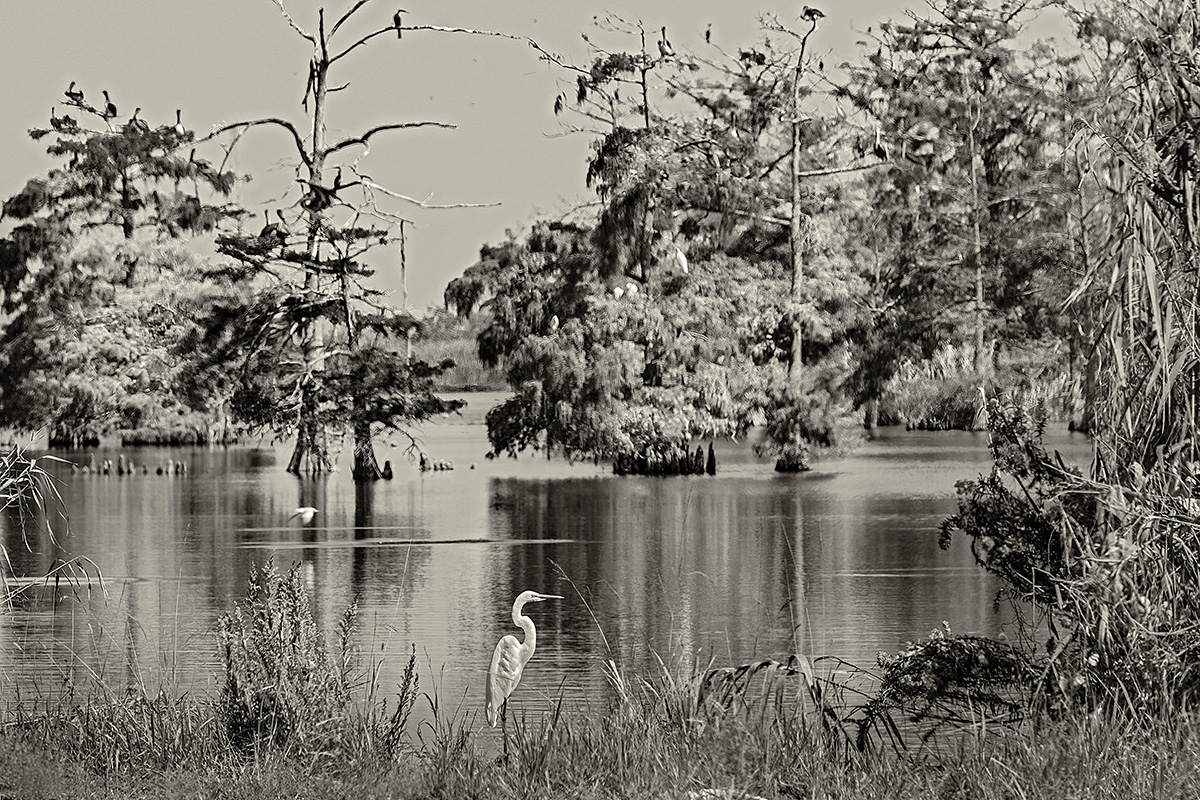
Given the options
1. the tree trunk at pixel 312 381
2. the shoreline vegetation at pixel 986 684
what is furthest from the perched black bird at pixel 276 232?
the shoreline vegetation at pixel 986 684

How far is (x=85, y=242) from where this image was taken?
47656mm

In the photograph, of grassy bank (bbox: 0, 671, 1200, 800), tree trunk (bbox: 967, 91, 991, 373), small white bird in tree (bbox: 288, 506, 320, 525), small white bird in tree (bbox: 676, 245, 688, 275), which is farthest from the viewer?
tree trunk (bbox: 967, 91, 991, 373)

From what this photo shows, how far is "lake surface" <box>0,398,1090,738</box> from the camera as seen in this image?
37.0 feet

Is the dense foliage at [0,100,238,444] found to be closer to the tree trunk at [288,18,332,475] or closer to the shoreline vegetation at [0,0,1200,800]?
the tree trunk at [288,18,332,475]

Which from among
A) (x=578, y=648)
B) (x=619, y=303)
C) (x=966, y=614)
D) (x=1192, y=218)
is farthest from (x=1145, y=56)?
(x=619, y=303)

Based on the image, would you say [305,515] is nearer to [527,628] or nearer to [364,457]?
[364,457]

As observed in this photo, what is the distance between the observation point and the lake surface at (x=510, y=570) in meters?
11.3

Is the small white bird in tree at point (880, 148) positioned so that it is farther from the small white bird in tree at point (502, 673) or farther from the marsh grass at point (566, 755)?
the marsh grass at point (566, 755)

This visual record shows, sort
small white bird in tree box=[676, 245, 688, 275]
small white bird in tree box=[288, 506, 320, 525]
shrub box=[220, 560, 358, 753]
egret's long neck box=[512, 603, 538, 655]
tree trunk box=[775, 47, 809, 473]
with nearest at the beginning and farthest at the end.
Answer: shrub box=[220, 560, 358, 753], egret's long neck box=[512, 603, 538, 655], small white bird in tree box=[288, 506, 320, 525], small white bird in tree box=[676, 245, 688, 275], tree trunk box=[775, 47, 809, 473]

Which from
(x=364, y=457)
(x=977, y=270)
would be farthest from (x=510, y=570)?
(x=977, y=270)

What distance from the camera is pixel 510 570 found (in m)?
18.0

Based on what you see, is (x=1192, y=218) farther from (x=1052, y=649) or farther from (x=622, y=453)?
(x=622, y=453)

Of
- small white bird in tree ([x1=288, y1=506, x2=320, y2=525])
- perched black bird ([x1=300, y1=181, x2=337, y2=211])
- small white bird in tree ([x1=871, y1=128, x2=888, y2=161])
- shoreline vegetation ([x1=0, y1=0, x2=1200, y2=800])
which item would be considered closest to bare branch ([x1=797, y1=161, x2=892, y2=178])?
small white bird in tree ([x1=871, y1=128, x2=888, y2=161])

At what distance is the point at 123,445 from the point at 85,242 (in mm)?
5941
